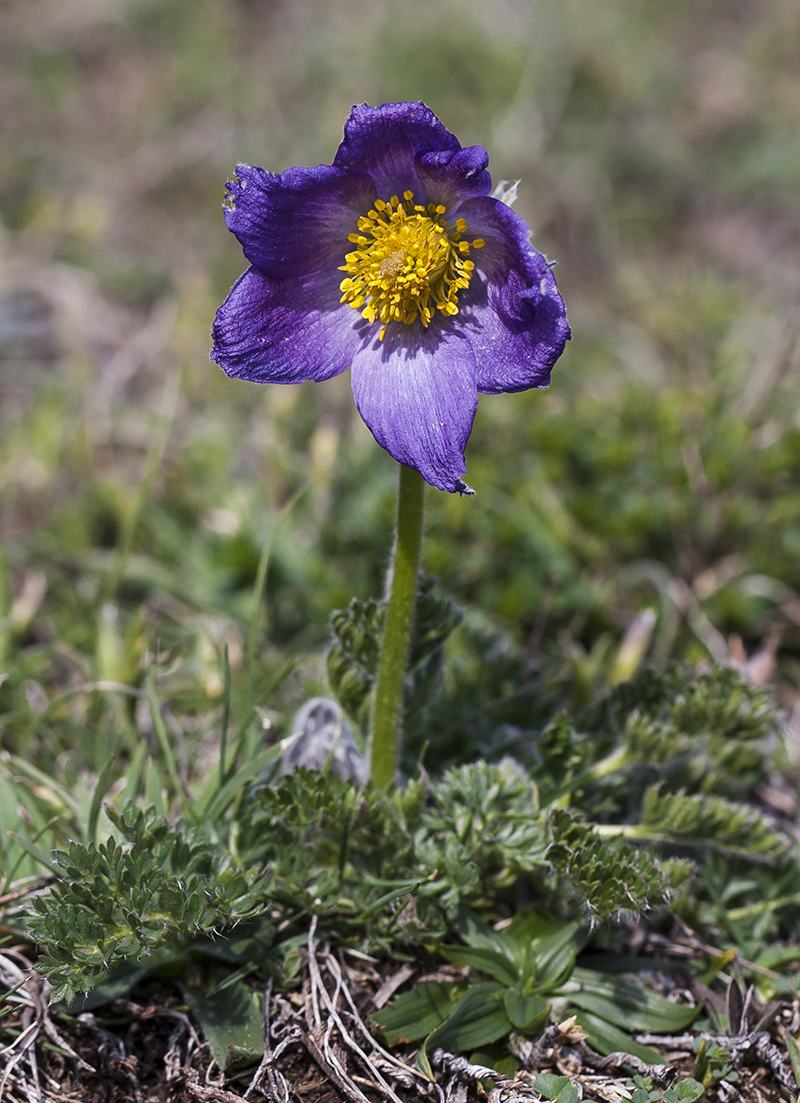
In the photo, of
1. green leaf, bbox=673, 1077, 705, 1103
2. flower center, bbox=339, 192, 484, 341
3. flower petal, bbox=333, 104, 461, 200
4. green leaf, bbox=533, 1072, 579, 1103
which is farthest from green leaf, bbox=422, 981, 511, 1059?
flower petal, bbox=333, 104, 461, 200

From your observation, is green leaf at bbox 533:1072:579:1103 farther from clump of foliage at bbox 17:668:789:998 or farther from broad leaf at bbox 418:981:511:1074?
clump of foliage at bbox 17:668:789:998

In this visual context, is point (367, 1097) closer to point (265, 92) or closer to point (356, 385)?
point (356, 385)

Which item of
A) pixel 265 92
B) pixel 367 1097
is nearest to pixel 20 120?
pixel 265 92

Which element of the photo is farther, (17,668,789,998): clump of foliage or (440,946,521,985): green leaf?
(440,946,521,985): green leaf

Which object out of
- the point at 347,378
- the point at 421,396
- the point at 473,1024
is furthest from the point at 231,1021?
the point at 347,378

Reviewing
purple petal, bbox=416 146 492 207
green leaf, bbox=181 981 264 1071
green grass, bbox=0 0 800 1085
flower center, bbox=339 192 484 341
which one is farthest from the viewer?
green grass, bbox=0 0 800 1085

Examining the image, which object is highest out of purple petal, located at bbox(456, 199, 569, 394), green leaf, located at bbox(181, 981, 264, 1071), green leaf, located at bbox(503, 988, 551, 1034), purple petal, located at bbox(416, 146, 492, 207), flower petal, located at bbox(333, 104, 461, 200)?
flower petal, located at bbox(333, 104, 461, 200)

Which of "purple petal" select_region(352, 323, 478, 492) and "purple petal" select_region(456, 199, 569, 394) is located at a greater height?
"purple petal" select_region(456, 199, 569, 394)

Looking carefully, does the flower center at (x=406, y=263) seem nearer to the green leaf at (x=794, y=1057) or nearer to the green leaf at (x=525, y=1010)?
the green leaf at (x=525, y=1010)
